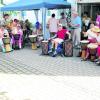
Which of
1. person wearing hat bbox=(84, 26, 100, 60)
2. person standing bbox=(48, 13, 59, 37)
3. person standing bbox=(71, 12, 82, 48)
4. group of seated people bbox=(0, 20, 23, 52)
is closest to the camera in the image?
person wearing hat bbox=(84, 26, 100, 60)

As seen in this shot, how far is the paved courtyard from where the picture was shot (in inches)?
320

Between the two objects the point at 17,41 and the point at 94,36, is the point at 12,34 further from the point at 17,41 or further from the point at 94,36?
the point at 94,36

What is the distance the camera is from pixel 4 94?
814cm

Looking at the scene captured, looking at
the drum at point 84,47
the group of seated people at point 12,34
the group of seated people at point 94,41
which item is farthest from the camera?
the group of seated people at point 12,34

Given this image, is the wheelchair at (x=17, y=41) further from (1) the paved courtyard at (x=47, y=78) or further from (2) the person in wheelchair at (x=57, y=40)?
(2) the person in wheelchair at (x=57, y=40)

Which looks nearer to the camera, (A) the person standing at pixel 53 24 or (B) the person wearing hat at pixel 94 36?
(B) the person wearing hat at pixel 94 36

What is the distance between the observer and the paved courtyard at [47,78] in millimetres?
8125

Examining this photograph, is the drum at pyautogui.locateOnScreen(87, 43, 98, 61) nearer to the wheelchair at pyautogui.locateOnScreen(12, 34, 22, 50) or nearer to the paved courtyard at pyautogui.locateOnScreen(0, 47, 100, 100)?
the paved courtyard at pyautogui.locateOnScreen(0, 47, 100, 100)

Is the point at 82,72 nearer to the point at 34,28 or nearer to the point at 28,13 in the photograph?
the point at 34,28

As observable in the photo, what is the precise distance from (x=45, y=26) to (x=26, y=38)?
1.69 metres

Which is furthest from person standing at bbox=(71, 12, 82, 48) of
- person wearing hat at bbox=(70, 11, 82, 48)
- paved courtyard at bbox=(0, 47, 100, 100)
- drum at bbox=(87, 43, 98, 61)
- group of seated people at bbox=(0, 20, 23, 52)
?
drum at bbox=(87, 43, 98, 61)

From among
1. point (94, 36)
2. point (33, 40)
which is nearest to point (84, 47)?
point (94, 36)

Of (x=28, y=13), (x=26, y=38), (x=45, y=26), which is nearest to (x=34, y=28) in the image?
(x=26, y=38)

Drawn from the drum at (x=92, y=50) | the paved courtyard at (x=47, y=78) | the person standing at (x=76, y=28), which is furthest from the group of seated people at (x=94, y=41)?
the person standing at (x=76, y=28)
